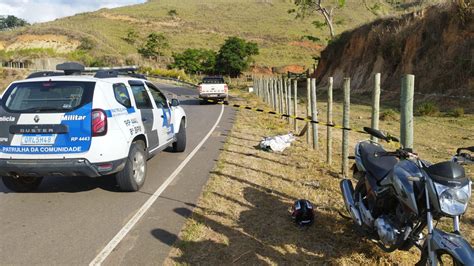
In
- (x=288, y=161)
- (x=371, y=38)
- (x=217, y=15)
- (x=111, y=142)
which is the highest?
(x=217, y=15)

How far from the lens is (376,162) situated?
4191mm

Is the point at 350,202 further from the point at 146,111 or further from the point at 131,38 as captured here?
the point at 131,38

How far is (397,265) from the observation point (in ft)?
13.4

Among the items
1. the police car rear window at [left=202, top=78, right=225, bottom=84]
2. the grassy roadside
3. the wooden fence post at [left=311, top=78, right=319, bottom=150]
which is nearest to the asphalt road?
the grassy roadside

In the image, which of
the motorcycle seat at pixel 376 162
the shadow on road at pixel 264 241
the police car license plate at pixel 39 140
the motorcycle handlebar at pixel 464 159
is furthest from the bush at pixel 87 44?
the motorcycle handlebar at pixel 464 159

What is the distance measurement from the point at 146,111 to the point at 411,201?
16.6ft

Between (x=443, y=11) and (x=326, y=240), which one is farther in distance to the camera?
(x=443, y=11)

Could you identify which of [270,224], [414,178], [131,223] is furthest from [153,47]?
[414,178]

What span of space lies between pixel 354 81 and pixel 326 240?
26.2 meters

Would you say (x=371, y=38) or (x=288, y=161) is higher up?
(x=371, y=38)

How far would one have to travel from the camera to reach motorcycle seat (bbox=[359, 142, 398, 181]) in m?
4.02

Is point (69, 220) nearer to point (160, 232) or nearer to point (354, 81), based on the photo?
point (160, 232)

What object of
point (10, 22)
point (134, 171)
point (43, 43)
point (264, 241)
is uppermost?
point (10, 22)

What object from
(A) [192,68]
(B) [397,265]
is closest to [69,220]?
(B) [397,265]
